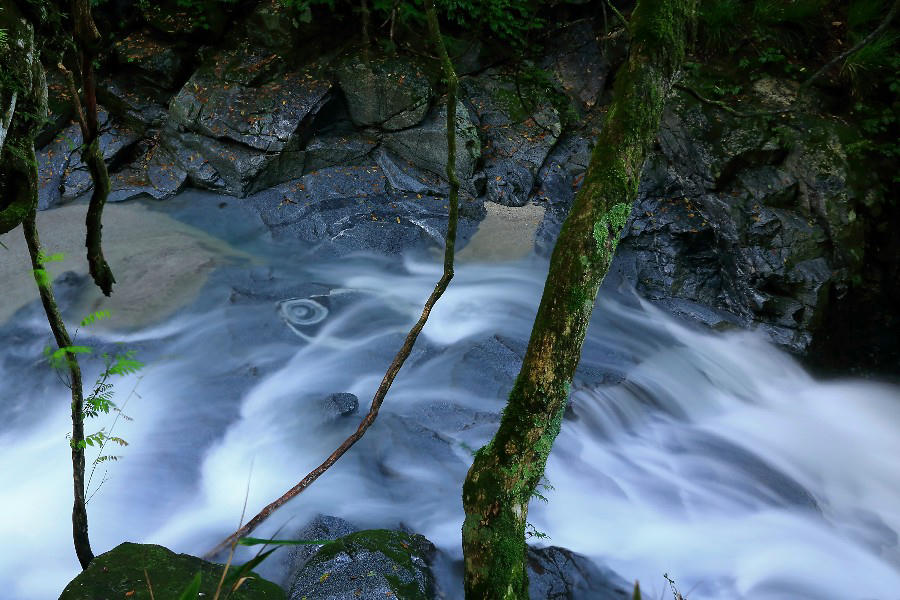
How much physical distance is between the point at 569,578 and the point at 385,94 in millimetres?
6415

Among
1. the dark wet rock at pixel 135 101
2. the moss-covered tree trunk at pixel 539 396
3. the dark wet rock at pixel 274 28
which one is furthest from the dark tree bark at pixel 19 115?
the dark wet rock at pixel 274 28

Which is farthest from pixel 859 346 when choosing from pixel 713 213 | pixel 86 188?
pixel 86 188

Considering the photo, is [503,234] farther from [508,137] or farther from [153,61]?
[153,61]

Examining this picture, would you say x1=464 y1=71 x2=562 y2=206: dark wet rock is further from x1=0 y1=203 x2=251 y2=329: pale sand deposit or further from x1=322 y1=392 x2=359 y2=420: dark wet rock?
x1=322 y1=392 x2=359 y2=420: dark wet rock

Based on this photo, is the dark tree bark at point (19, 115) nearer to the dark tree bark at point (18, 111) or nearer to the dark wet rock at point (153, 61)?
the dark tree bark at point (18, 111)

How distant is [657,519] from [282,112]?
6.39 m

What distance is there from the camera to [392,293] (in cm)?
719

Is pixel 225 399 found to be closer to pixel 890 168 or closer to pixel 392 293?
pixel 392 293

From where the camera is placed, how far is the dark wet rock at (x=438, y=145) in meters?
8.36

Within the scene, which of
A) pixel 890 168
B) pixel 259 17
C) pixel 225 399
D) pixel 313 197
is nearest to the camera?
pixel 225 399

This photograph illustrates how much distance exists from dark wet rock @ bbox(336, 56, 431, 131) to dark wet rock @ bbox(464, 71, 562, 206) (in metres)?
0.80

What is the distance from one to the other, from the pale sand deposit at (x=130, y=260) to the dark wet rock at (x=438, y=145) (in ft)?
8.03

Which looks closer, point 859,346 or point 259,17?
point 859,346

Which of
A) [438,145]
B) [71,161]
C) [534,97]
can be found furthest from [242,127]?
[534,97]
